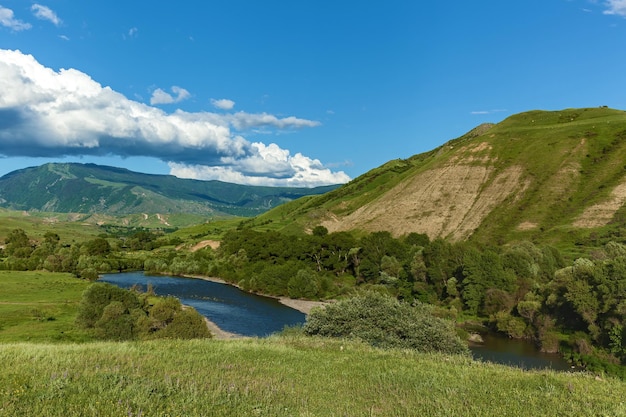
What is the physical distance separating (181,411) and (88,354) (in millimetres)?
9475

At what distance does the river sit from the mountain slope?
219 feet

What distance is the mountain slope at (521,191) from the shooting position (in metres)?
131

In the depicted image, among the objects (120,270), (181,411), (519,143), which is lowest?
(120,270)

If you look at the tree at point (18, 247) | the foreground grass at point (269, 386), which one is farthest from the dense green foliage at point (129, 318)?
the tree at point (18, 247)

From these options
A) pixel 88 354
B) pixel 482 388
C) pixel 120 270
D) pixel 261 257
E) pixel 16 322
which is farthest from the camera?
pixel 120 270

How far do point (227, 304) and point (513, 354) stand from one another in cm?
6707

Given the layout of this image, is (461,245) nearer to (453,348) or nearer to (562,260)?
(562,260)

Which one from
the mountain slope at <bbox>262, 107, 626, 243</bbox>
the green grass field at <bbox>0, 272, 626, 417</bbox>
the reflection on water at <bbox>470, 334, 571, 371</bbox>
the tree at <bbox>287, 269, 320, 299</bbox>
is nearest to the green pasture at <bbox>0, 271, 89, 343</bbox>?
the green grass field at <bbox>0, 272, 626, 417</bbox>

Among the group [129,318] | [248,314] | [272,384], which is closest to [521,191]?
[248,314]

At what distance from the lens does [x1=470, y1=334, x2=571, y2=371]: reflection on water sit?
59.1 meters

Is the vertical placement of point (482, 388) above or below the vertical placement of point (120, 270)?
above

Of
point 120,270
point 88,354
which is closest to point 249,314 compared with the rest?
point 88,354

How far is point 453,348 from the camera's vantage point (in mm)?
36531

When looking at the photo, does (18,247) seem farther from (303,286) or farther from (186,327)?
(186,327)
